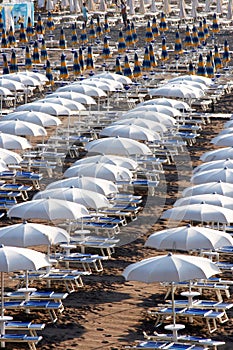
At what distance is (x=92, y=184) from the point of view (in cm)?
2273

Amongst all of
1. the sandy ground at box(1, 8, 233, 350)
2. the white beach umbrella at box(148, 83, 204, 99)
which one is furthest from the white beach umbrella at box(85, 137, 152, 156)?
the white beach umbrella at box(148, 83, 204, 99)

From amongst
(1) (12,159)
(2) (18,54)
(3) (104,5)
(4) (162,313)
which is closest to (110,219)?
(1) (12,159)

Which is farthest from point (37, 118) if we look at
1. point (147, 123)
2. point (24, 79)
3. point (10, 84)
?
point (24, 79)

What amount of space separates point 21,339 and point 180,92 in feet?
56.2

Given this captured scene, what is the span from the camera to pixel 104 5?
59500 mm

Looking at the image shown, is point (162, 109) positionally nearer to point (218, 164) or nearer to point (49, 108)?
point (49, 108)

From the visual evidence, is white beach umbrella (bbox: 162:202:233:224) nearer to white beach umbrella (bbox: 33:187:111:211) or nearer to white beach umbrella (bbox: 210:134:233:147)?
white beach umbrella (bbox: 33:187:111:211)

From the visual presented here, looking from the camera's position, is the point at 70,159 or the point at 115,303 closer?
the point at 115,303

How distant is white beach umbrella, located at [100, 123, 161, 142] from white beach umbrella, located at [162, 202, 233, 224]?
6649mm

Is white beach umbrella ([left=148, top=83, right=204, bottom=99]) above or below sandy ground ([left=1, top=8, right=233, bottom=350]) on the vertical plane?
above

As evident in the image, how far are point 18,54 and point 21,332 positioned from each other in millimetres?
29959

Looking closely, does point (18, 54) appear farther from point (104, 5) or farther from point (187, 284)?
point (187, 284)

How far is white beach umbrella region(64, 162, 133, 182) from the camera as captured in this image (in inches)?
937

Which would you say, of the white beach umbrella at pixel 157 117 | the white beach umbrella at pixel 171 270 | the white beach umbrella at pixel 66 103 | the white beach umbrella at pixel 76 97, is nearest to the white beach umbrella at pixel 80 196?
the white beach umbrella at pixel 171 270
